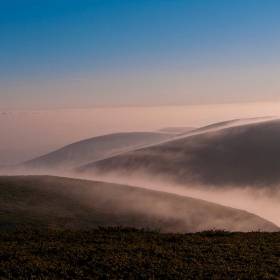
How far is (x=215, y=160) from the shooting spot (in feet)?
288

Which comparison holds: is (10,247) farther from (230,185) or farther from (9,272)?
(230,185)

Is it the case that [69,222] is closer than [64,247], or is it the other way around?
[64,247]

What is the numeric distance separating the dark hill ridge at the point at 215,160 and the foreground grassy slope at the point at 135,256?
54.2m

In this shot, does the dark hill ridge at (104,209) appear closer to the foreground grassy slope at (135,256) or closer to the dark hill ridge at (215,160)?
the foreground grassy slope at (135,256)

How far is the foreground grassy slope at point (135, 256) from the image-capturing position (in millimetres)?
16156

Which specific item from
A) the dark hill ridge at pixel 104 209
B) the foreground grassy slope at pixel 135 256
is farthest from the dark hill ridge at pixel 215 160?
the foreground grassy slope at pixel 135 256

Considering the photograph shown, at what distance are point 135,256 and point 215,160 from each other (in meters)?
71.6

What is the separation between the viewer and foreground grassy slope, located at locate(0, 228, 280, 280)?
1616 cm

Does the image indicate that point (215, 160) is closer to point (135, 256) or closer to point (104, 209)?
point (104, 209)

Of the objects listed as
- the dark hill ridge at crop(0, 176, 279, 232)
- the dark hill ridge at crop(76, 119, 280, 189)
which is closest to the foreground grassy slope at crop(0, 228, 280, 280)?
the dark hill ridge at crop(0, 176, 279, 232)

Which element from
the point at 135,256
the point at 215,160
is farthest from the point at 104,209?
the point at 215,160

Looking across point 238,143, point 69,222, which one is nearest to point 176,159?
point 238,143

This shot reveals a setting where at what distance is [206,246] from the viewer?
817 inches

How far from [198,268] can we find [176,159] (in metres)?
76.6
